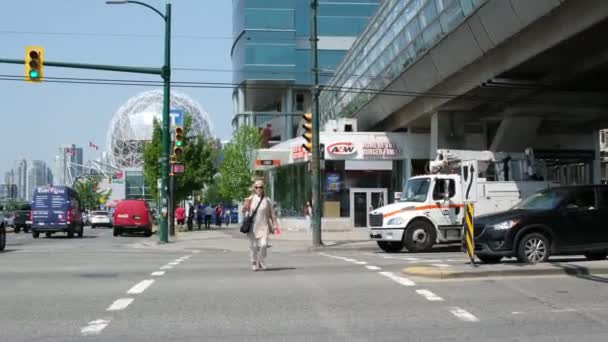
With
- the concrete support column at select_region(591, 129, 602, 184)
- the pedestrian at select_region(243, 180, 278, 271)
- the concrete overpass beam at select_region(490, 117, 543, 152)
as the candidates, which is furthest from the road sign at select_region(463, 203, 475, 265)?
the concrete support column at select_region(591, 129, 602, 184)

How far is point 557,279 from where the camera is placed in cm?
1241

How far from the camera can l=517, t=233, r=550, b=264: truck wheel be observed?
14.9 m

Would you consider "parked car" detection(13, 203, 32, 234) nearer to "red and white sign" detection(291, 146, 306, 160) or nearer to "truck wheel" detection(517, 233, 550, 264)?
"red and white sign" detection(291, 146, 306, 160)

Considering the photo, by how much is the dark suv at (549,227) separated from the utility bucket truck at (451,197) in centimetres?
566

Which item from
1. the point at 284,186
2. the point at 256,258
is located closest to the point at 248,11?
the point at 284,186

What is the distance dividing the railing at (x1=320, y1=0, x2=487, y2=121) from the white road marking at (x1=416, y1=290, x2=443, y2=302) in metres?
14.9

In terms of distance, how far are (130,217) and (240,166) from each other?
94.5ft

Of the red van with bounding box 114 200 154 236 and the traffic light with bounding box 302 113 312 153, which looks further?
the red van with bounding box 114 200 154 236

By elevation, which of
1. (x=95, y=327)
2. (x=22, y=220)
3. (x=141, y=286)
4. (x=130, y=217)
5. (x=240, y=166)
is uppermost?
(x=240, y=166)

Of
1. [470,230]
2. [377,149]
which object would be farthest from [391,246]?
[377,149]

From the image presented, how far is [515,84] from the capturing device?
26.8 m

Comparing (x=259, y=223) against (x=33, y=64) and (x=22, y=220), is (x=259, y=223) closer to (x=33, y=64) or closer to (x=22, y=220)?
(x=33, y=64)

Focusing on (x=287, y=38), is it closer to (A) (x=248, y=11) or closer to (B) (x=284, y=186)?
(A) (x=248, y=11)

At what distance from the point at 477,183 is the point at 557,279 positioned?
935 cm
